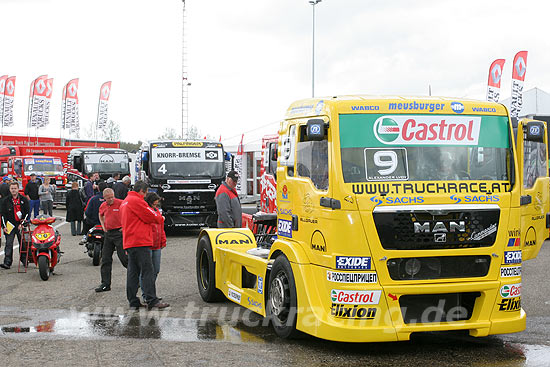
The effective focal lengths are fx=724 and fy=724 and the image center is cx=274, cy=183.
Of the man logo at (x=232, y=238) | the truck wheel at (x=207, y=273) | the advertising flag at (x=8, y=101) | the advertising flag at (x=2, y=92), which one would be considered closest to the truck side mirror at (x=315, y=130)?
the man logo at (x=232, y=238)

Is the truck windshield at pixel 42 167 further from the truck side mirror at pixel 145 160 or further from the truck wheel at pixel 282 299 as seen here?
the truck wheel at pixel 282 299

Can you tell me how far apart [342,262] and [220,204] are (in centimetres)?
468

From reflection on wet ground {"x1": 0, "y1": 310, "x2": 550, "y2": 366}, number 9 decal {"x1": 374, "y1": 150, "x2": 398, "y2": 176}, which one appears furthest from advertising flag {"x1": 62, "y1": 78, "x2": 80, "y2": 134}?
number 9 decal {"x1": 374, "y1": 150, "x2": 398, "y2": 176}

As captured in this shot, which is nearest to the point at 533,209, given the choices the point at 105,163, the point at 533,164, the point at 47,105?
the point at 533,164

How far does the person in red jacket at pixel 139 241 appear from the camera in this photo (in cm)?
937

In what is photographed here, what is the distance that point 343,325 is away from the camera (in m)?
6.79

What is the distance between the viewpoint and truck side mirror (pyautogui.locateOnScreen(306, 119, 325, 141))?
700 centimetres

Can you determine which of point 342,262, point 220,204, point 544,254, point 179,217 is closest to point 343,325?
point 342,262

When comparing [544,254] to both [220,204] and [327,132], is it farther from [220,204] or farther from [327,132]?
[327,132]

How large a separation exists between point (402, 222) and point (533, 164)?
19.7 feet

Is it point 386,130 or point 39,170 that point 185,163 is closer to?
point 386,130

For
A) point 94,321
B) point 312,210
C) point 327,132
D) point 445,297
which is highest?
point 327,132

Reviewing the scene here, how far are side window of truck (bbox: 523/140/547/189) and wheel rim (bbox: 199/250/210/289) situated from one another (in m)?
5.03

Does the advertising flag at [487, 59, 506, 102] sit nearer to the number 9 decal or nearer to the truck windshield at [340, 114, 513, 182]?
the truck windshield at [340, 114, 513, 182]
